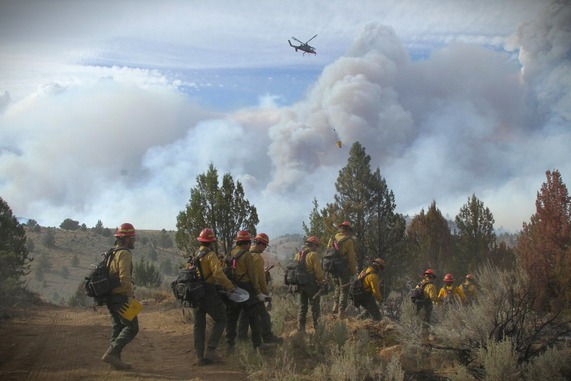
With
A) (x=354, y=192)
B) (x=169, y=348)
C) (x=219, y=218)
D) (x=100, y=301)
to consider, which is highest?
(x=354, y=192)

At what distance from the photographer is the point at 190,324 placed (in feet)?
31.5

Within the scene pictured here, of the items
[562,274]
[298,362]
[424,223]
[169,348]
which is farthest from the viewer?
[424,223]

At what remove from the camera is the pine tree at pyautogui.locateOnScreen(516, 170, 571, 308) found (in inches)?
517

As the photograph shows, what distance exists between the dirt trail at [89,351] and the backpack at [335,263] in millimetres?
3131

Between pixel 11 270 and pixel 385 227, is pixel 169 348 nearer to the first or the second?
pixel 385 227

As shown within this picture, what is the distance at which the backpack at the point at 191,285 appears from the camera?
6.11 metres

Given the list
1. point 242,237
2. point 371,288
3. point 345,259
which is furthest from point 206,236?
point 345,259

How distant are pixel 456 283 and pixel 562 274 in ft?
47.5

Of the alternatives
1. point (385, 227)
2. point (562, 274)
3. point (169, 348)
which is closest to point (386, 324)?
point (169, 348)

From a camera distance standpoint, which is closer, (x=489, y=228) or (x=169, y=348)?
(x=169, y=348)

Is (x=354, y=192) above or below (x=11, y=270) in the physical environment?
above

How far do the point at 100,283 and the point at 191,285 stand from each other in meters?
1.18

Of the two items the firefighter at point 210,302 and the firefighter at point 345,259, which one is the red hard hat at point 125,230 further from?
A: the firefighter at point 345,259

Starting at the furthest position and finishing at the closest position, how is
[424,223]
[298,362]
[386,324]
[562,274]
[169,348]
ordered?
1. [424,223]
2. [562,274]
3. [386,324]
4. [169,348]
5. [298,362]
